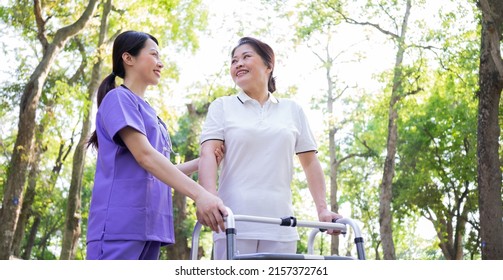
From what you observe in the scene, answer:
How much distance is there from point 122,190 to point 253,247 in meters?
0.60

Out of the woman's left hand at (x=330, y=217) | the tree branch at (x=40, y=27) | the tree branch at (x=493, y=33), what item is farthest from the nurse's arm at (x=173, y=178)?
the tree branch at (x=40, y=27)

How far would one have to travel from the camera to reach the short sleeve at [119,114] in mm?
2361

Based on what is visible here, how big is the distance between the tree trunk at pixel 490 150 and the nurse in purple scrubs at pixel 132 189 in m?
7.36

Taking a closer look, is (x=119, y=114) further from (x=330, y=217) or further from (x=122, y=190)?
(x=330, y=217)

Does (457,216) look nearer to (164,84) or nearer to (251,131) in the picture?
(164,84)

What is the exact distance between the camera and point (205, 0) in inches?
778

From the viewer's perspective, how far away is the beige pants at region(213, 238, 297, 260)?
8.73ft

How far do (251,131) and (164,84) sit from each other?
54.4 ft

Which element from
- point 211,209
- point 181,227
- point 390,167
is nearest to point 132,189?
point 211,209

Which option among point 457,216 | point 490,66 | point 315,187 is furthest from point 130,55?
point 457,216

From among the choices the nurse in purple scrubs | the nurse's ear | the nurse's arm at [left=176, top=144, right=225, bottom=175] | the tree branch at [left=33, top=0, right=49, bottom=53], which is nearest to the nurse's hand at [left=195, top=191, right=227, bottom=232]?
the nurse in purple scrubs

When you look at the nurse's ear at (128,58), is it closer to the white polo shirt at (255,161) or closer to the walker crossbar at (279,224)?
the white polo shirt at (255,161)

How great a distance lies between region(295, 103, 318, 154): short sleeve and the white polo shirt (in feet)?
0.13

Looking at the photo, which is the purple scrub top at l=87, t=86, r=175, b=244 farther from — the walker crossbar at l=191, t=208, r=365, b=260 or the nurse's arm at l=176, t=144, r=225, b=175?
the nurse's arm at l=176, t=144, r=225, b=175
